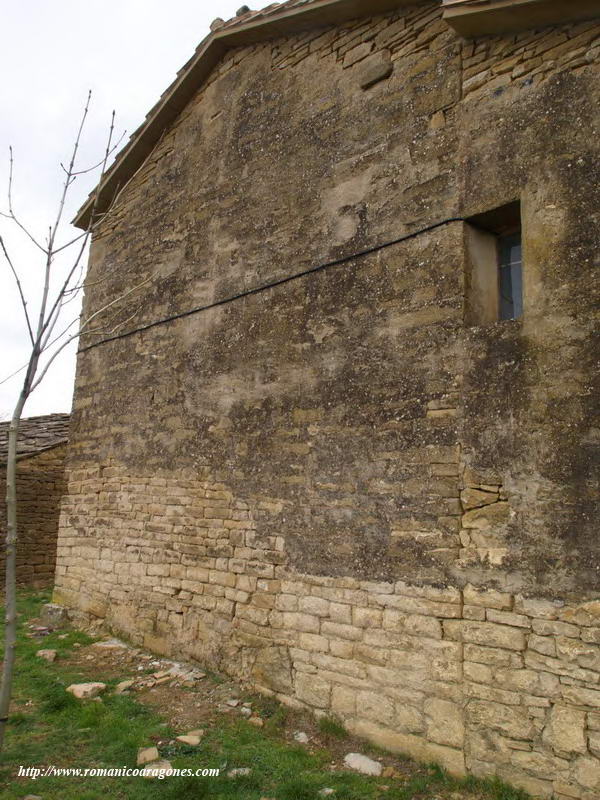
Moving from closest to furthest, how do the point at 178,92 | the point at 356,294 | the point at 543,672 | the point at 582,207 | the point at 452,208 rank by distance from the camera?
1. the point at 543,672
2. the point at 582,207
3. the point at 452,208
4. the point at 356,294
5. the point at 178,92

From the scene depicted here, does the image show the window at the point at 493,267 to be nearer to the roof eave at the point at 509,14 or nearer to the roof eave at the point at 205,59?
the roof eave at the point at 509,14

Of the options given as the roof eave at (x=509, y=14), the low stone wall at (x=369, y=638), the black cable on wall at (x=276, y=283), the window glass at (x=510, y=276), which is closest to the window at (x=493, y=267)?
the window glass at (x=510, y=276)

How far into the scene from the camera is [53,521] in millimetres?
11086

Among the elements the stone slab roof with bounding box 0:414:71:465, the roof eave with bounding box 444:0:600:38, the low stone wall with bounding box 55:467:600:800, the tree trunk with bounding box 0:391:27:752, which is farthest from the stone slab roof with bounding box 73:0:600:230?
the stone slab roof with bounding box 0:414:71:465

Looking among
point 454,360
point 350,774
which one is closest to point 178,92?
point 454,360

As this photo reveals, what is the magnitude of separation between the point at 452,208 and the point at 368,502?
92.3 inches

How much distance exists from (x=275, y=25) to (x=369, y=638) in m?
5.98

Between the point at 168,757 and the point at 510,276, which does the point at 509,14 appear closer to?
the point at 510,276

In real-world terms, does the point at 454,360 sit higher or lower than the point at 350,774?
higher

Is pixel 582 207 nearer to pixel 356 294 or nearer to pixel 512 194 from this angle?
pixel 512 194

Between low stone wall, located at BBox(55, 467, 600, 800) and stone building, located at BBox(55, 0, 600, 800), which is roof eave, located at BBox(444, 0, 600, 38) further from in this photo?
low stone wall, located at BBox(55, 467, 600, 800)

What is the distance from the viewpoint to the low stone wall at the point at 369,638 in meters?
3.76

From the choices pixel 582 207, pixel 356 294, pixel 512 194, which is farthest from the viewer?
pixel 356 294

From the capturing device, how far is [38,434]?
39.4 ft
